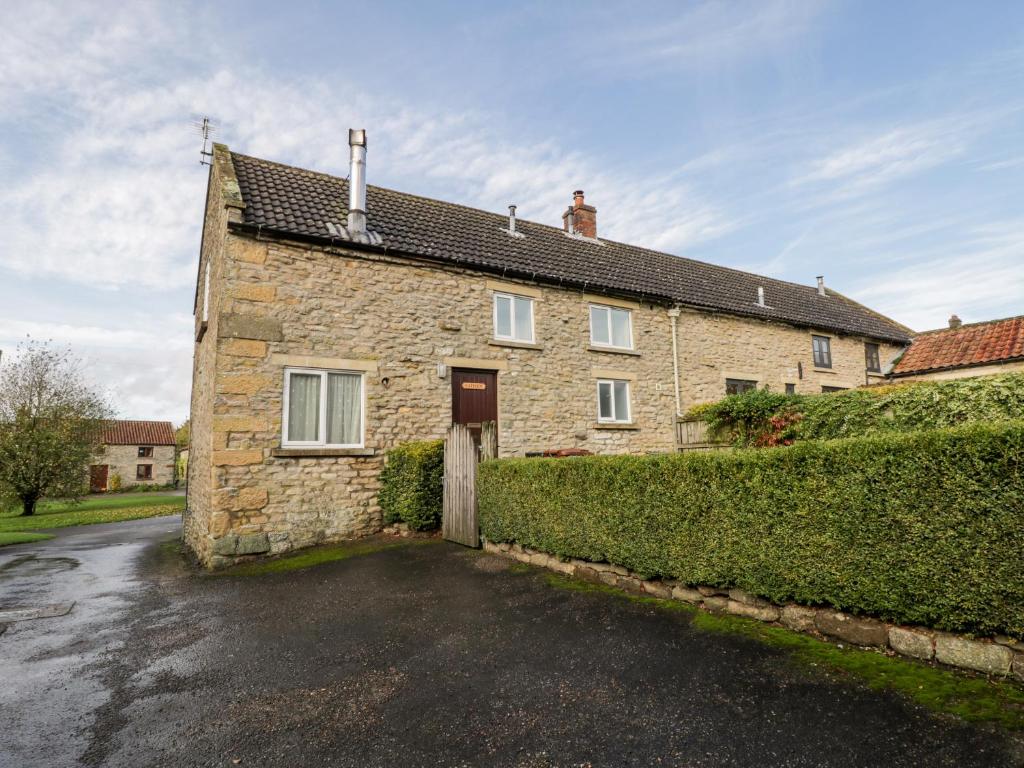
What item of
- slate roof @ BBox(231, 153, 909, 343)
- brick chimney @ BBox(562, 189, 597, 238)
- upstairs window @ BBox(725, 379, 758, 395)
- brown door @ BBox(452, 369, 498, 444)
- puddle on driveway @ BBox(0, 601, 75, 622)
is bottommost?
puddle on driveway @ BBox(0, 601, 75, 622)

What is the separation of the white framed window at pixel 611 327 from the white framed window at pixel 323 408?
6.89 meters

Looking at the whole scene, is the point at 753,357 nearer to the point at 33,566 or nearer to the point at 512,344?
the point at 512,344

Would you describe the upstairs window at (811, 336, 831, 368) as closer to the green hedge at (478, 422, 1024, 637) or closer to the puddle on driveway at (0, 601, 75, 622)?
the green hedge at (478, 422, 1024, 637)

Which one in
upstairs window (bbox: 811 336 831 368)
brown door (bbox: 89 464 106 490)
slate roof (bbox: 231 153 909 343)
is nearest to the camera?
slate roof (bbox: 231 153 909 343)

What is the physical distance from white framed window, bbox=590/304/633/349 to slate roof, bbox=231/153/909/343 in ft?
1.90

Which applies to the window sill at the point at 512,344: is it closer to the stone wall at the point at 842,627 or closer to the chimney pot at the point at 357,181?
the chimney pot at the point at 357,181

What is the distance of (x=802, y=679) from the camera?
4.11 meters

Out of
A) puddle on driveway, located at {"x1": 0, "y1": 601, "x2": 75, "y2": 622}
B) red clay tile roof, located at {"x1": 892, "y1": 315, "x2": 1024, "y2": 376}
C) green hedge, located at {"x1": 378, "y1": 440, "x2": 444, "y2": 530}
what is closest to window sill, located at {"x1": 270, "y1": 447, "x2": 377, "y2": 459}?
green hedge, located at {"x1": 378, "y1": 440, "x2": 444, "y2": 530}

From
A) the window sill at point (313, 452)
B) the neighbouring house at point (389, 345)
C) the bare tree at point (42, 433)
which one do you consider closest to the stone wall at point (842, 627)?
the neighbouring house at point (389, 345)

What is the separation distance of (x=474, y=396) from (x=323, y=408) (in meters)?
3.54

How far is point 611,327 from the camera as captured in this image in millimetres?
15836

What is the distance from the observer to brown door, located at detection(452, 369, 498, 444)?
503 inches

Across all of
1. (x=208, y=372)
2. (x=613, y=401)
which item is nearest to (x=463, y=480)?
(x=208, y=372)

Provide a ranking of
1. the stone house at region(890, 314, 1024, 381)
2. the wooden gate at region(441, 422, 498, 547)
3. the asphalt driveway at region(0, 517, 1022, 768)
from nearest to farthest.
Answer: the asphalt driveway at region(0, 517, 1022, 768) → the wooden gate at region(441, 422, 498, 547) → the stone house at region(890, 314, 1024, 381)
